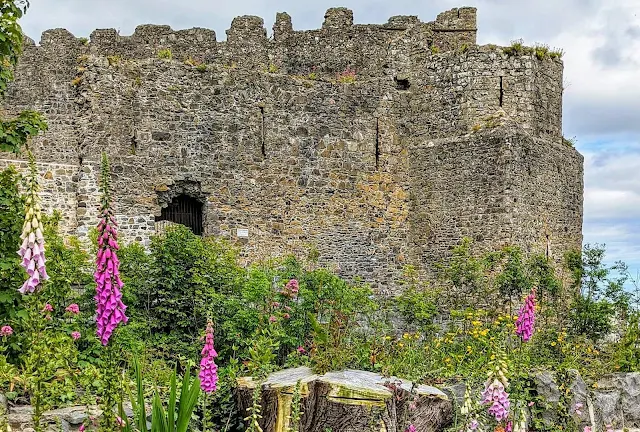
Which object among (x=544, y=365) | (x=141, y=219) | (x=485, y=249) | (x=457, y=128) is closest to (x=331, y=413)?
(x=544, y=365)

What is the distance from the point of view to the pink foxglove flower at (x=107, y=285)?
15.8 feet

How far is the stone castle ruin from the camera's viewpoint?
15961 millimetres

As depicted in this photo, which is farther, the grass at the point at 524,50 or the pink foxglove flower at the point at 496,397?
the grass at the point at 524,50

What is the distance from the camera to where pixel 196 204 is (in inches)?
664

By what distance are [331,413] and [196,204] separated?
869 cm

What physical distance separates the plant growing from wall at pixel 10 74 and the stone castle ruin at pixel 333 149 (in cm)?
→ 599

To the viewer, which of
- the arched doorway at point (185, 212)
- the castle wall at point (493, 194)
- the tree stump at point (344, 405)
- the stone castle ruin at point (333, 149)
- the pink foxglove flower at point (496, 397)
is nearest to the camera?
the pink foxglove flower at point (496, 397)

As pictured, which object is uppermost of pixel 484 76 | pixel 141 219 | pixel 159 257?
pixel 484 76

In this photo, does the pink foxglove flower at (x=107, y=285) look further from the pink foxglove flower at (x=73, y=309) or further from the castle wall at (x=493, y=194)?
the castle wall at (x=493, y=194)

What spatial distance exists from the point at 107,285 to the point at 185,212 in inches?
473

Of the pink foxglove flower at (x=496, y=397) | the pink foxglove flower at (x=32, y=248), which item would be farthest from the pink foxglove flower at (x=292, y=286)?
the pink foxglove flower at (x=32, y=248)

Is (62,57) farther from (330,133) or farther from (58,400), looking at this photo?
(58,400)

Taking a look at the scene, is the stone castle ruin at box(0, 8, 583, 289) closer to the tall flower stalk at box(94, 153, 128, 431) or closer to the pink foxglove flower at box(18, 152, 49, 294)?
the tall flower stalk at box(94, 153, 128, 431)

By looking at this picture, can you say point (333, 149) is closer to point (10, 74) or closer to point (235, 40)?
point (235, 40)
